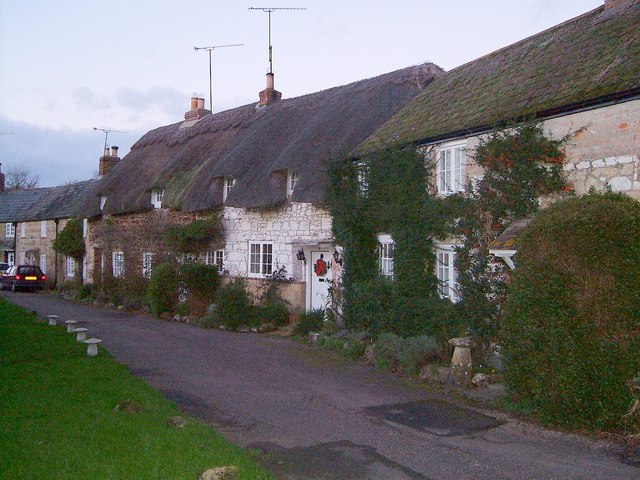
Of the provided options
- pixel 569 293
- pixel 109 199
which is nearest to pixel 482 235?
pixel 569 293

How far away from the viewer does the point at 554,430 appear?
7.63 m

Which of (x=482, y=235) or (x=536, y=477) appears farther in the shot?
(x=482, y=235)

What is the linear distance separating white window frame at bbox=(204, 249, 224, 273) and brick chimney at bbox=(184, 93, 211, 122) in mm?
9519

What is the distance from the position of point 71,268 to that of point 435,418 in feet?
96.5

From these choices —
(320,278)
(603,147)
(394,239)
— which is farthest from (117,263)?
(603,147)

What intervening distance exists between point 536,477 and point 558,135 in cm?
618

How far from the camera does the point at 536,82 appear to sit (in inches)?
469

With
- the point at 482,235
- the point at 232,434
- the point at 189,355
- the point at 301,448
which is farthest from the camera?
the point at 189,355

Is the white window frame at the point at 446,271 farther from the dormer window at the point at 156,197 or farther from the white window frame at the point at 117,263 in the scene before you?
the white window frame at the point at 117,263

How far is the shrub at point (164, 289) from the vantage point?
19828mm

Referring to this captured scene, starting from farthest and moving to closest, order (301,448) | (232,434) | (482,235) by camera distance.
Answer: (482,235)
(232,434)
(301,448)

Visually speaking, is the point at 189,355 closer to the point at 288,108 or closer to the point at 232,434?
the point at 232,434

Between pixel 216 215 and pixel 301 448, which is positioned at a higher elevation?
pixel 216 215

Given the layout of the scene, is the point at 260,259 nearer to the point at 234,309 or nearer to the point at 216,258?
the point at 234,309
